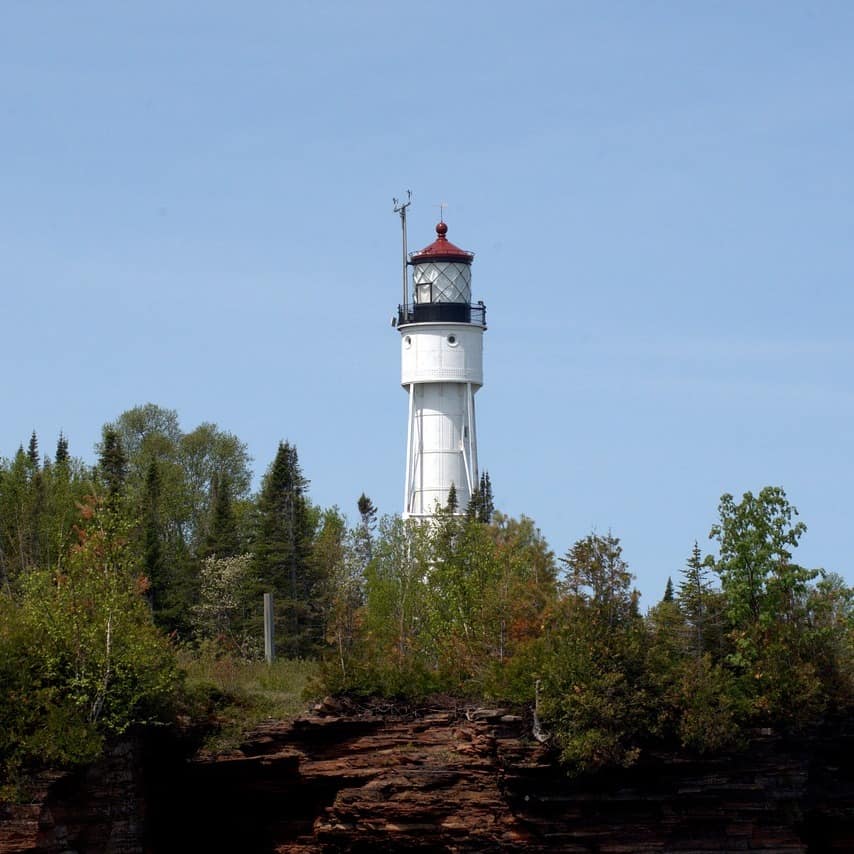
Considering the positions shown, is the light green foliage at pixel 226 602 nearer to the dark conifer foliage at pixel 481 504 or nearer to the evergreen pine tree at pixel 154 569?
the evergreen pine tree at pixel 154 569

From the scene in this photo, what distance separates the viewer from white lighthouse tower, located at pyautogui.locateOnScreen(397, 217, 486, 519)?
83562 millimetres

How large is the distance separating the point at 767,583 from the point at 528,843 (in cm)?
1126

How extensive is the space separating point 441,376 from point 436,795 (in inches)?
1404

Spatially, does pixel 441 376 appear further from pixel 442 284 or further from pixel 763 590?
pixel 763 590

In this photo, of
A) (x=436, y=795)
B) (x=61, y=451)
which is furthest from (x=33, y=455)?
(x=436, y=795)

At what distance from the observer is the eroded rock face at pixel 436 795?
49906 millimetres

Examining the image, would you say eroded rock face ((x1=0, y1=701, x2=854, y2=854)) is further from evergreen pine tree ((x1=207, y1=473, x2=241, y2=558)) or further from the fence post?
evergreen pine tree ((x1=207, y1=473, x2=241, y2=558))

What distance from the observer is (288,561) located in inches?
2968

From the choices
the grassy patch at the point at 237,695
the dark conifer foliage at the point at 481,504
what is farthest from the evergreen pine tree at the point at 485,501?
the grassy patch at the point at 237,695

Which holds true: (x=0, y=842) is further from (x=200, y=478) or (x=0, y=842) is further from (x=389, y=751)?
(x=200, y=478)

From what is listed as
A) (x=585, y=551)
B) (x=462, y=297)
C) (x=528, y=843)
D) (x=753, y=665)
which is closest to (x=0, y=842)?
(x=528, y=843)

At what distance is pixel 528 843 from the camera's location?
5053cm

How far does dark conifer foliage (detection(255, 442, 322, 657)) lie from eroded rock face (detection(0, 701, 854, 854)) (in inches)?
721

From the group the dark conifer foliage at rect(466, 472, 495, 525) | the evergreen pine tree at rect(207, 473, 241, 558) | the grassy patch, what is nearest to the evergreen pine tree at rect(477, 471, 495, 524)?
the dark conifer foliage at rect(466, 472, 495, 525)
